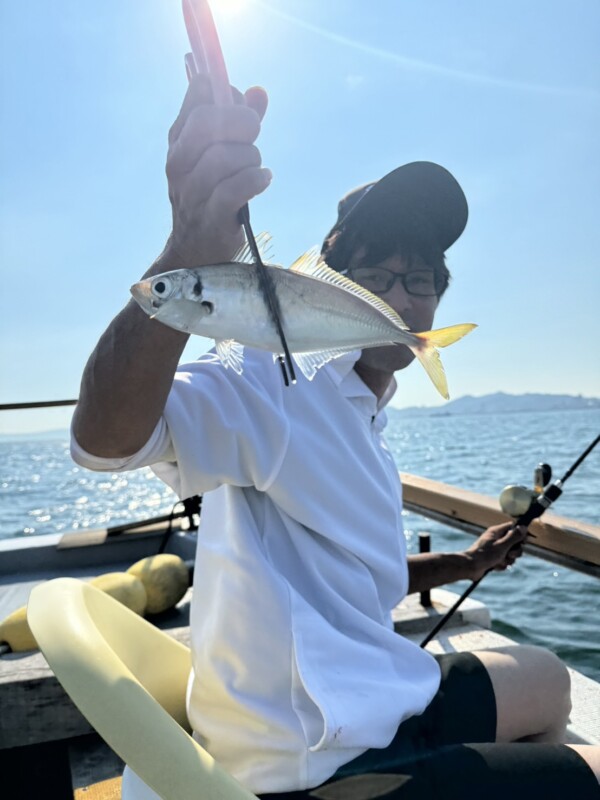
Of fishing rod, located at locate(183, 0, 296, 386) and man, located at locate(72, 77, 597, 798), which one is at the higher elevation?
fishing rod, located at locate(183, 0, 296, 386)

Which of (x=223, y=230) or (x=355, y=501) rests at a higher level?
(x=223, y=230)

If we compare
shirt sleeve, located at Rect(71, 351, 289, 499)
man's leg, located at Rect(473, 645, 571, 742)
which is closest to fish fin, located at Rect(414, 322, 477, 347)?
shirt sleeve, located at Rect(71, 351, 289, 499)

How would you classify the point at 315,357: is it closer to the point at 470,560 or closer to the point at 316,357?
the point at 316,357

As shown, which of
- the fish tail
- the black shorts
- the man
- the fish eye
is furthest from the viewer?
the black shorts

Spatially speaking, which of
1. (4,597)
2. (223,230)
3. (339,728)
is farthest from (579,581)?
(223,230)

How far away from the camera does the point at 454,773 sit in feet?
4.72

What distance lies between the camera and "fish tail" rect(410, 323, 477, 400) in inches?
42.0

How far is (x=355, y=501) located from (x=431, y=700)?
581 mm

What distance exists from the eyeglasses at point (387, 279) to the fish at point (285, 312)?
0.94m

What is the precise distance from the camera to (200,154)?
3.20ft

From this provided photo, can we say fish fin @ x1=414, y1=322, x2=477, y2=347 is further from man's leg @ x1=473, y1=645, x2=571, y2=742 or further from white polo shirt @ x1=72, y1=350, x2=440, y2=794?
man's leg @ x1=473, y1=645, x2=571, y2=742

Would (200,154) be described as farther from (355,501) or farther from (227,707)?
(227,707)

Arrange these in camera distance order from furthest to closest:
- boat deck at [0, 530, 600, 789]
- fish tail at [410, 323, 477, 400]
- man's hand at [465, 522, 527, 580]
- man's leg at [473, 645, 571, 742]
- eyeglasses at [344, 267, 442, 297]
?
man's hand at [465, 522, 527, 580] < boat deck at [0, 530, 600, 789] < eyeglasses at [344, 267, 442, 297] < man's leg at [473, 645, 571, 742] < fish tail at [410, 323, 477, 400]

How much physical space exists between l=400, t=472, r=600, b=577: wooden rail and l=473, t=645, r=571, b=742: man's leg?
809mm
